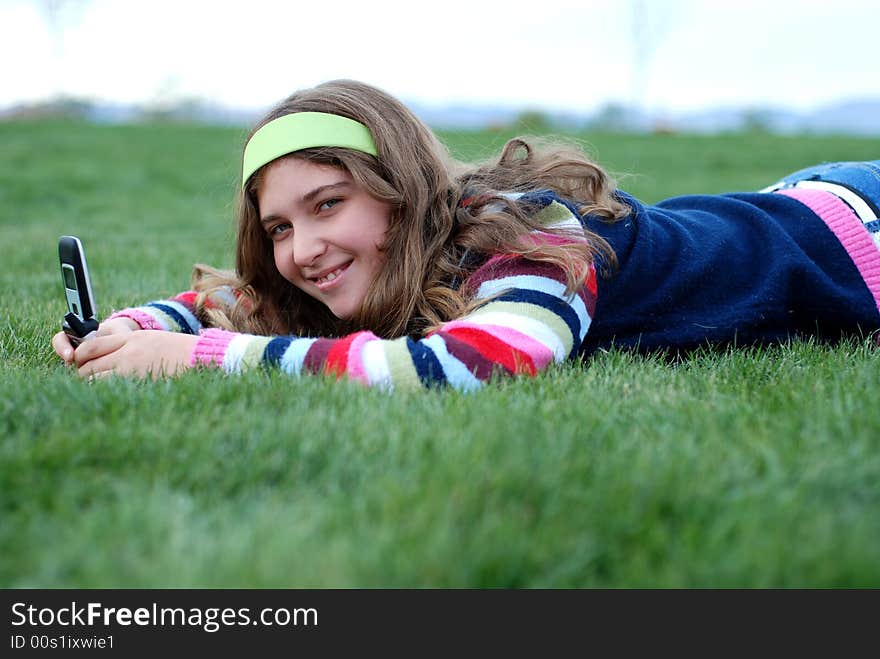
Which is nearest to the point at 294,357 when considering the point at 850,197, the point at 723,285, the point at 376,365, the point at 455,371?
the point at 376,365

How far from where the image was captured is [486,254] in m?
2.52

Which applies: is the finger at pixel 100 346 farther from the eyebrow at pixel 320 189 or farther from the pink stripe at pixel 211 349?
the eyebrow at pixel 320 189

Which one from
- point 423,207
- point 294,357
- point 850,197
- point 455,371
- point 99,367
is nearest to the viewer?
point 455,371

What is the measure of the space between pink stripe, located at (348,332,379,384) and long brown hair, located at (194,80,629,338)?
339mm

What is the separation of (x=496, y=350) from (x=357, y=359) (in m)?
0.36

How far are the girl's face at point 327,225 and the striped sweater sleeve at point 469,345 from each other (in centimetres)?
39

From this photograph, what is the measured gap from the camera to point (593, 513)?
1.36 meters

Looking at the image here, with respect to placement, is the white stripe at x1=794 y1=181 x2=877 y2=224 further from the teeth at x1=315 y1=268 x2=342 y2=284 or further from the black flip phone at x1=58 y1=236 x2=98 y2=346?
the black flip phone at x1=58 y1=236 x2=98 y2=346

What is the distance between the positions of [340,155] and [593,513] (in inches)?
61.7

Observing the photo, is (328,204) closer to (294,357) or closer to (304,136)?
(304,136)
